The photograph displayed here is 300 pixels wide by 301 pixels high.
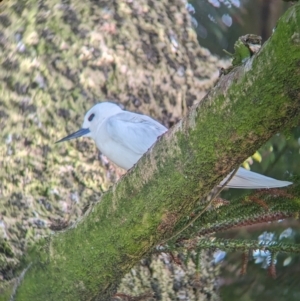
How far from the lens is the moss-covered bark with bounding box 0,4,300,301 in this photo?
1.90 ft

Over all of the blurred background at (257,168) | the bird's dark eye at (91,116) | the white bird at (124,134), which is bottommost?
the blurred background at (257,168)

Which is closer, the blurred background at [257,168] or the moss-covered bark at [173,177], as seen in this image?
the moss-covered bark at [173,177]

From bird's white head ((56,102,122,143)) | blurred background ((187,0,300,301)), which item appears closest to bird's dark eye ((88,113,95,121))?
bird's white head ((56,102,122,143))

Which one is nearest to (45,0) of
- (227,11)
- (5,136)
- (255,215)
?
(5,136)

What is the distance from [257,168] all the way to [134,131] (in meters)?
0.44

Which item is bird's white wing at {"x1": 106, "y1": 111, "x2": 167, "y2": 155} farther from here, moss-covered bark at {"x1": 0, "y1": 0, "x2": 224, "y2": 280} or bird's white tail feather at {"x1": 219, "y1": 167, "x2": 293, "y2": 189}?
moss-covered bark at {"x1": 0, "y1": 0, "x2": 224, "y2": 280}

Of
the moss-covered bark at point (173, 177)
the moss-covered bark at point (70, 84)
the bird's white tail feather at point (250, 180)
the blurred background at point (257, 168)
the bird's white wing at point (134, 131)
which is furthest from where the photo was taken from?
the moss-covered bark at point (70, 84)

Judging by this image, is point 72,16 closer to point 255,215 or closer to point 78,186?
point 78,186

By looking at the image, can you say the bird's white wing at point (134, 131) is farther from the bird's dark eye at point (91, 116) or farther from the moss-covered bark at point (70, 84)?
the moss-covered bark at point (70, 84)

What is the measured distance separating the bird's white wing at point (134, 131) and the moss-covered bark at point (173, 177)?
0.27 meters

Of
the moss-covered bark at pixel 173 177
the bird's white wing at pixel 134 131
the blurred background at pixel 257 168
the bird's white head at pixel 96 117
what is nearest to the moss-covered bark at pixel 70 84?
the blurred background at pixel 257 168

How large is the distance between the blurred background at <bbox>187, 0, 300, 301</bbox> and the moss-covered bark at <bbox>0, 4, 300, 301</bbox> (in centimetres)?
36

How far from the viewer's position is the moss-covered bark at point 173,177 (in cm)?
58

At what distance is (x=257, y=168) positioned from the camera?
1434mm
